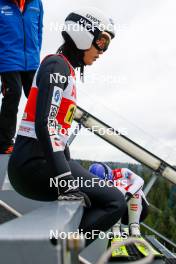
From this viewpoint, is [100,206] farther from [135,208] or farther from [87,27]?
[135,208]

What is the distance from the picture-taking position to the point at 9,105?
3850 millimetres

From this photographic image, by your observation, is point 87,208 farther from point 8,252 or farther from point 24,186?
point 8,252

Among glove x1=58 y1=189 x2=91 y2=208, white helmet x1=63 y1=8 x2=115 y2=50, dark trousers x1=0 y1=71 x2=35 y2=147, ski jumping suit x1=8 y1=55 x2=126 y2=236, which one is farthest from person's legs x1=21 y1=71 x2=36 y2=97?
glove x1=58 y1=189 x2=91 y2=208

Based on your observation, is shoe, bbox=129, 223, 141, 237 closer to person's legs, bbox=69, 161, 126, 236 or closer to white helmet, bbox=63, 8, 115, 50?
person's legs, bbox=69, 161, 126, 236

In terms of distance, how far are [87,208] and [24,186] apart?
37cm

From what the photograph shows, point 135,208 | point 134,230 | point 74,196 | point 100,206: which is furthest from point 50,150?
point 135,208

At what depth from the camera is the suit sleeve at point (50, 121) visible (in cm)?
228

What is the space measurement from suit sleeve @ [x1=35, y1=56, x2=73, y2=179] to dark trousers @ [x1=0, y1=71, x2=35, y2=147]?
146 cm

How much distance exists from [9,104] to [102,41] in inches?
54.0

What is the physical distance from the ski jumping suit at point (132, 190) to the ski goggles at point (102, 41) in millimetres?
2569

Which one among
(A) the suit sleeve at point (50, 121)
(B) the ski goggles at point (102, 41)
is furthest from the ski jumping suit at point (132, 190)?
(A) the suit sleeve at point (50, 121)

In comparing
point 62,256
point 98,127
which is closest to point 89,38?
point 62,256

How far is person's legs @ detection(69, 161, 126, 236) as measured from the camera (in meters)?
2.36

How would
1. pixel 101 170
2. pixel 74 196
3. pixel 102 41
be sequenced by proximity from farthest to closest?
1. pixel 101 170
2. pixel 102 41
3. pixel 74 196
